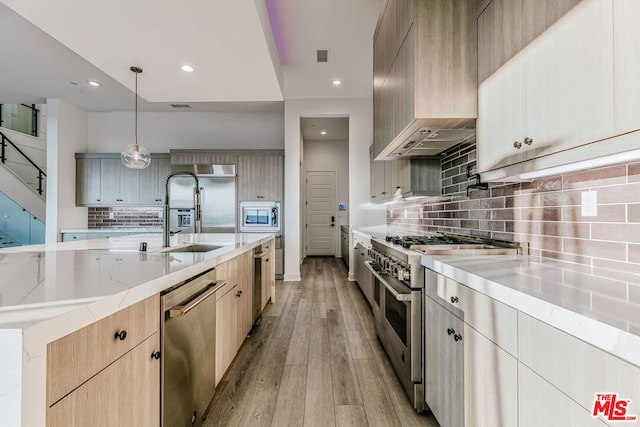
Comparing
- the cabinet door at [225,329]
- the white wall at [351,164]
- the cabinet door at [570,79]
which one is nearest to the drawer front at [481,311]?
the cabinet door at [570,79]

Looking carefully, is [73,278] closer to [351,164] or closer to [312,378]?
[312,378]

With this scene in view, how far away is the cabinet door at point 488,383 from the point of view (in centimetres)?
96

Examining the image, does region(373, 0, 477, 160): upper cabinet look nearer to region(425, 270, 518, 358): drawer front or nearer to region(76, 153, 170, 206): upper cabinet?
region(425, 270, 518, 358): drawer front

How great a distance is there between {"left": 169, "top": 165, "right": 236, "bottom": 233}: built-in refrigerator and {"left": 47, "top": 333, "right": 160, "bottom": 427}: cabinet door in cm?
439

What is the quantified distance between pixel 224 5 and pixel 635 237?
2821 millimetres

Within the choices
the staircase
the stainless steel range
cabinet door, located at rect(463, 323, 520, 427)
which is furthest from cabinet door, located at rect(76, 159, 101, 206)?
cabinet door, located at rect(463, 323, 520, 427)

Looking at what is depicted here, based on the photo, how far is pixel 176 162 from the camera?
539 cm

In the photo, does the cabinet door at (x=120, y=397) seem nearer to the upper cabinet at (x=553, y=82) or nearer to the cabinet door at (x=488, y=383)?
the cabinet door at (x=488, y=383)

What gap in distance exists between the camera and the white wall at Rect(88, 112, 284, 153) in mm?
5996

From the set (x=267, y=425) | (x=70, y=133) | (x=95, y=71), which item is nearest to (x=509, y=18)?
(x=267, y=425)

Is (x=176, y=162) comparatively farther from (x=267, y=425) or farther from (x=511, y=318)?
(x=511, y=318)

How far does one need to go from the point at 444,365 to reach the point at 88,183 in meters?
6.66

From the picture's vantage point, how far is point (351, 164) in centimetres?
518

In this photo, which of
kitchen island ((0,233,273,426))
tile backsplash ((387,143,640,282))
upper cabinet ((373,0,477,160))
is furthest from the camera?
upper cabinet ((373,0,477,160))
